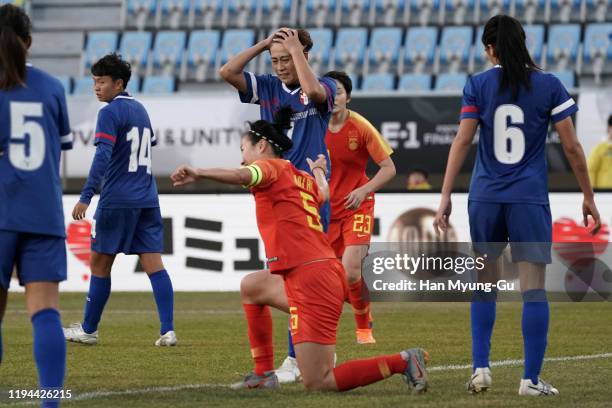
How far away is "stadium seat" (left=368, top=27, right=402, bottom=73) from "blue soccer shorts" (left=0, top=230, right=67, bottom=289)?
1732cm

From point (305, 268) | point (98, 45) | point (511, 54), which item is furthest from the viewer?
point (98, 45)

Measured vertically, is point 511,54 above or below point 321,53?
below

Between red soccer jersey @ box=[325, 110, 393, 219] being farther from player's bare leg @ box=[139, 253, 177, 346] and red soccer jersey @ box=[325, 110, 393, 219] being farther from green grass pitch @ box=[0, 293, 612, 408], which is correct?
player's bare leg @ box=[139, 253, 177, 346]

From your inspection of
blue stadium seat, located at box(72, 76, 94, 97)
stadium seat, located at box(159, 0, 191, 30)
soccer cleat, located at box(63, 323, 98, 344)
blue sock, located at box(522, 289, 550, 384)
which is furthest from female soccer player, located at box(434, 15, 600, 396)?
stadium seat, located at box(159, 0, 191, 30)

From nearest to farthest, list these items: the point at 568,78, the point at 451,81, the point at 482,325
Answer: the point at 482,325
the point at 568,78
the point at 451,81

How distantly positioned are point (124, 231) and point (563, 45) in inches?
537

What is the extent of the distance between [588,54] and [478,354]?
1580 cm

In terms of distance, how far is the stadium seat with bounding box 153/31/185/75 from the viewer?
23.7m

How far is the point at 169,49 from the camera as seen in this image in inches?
→ 942

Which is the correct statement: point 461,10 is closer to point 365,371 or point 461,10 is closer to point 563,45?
point 563,45

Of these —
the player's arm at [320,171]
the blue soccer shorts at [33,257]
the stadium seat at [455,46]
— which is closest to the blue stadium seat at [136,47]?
the stadium seat at [455,46]

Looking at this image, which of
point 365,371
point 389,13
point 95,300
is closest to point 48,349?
point 365,371

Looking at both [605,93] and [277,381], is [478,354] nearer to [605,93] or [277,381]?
[277,381]

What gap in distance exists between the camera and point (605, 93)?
17.6 metres
